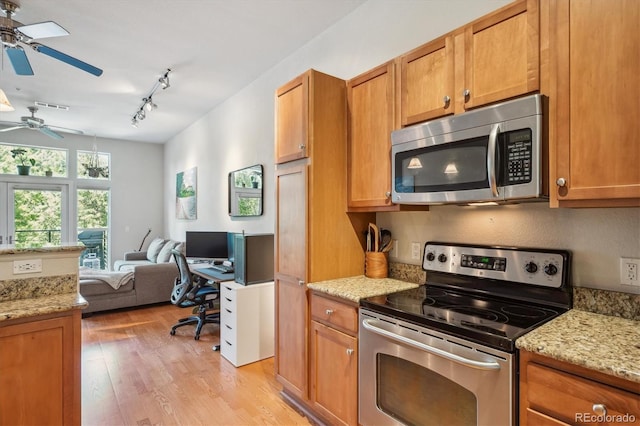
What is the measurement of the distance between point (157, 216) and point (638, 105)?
793 cm

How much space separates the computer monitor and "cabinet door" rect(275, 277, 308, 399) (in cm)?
206

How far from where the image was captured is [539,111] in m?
1.38

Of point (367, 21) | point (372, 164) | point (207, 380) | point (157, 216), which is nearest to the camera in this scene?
point (372, 164)

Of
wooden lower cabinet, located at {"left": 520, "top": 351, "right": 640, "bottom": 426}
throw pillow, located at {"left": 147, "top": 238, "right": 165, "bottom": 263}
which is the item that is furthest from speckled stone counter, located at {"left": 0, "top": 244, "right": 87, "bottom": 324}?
throw pillow, located at {"left": 147, "top": 238, "right": 165, "bottom": 263}

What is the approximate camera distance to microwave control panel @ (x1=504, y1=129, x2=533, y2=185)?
141 cm

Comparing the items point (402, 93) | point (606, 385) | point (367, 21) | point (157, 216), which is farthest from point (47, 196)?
point (606, 385)

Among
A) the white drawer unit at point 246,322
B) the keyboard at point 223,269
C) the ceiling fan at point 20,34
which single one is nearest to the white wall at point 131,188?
the keyboard at point 223,269

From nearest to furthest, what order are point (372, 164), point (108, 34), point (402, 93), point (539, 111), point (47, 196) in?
point (539, 111), point (402, 93), point (372, 164), point (108, 34), point (47, 196)

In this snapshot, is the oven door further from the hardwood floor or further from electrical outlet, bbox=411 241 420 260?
the hardwood floor

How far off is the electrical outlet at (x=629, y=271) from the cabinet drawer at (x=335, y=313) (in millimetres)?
1200

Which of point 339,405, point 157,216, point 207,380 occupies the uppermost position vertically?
point 157,216

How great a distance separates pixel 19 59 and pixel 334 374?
3.22 meters

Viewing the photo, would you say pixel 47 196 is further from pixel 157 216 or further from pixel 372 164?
pixel 372 164

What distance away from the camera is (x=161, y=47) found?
326cm
